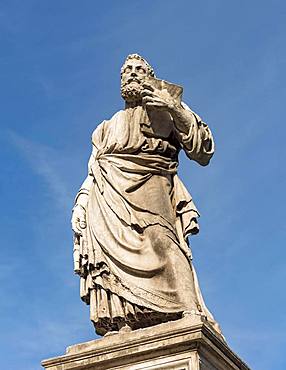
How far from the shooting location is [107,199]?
11.3m

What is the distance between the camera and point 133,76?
472 inches

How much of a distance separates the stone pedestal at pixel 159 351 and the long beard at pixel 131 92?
336 cm

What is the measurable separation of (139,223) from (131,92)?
199 centimetres

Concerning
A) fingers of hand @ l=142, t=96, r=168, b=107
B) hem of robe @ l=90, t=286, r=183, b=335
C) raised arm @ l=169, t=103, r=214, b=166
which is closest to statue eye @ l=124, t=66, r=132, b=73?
fingers of hand @ l=142, t=96, r=168, b=107

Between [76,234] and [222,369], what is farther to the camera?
[76,234]

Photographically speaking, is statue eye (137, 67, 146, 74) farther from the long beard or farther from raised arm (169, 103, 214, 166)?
raised arm (169, 103, 214, 166)

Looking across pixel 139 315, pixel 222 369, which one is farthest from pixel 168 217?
pixel 222 369

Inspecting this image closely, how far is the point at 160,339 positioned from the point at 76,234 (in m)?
2.27

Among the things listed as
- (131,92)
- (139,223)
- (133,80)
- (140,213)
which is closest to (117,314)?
(139,223)

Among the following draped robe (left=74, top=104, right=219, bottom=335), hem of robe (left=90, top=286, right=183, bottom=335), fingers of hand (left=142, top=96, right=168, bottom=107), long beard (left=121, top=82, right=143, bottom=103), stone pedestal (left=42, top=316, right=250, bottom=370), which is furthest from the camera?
long beard (left=121, top=82, right=143, bottom=103)

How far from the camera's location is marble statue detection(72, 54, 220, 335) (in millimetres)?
10477

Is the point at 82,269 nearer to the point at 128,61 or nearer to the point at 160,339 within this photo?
the point at 160,339

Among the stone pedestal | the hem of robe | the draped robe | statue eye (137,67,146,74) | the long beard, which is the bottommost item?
the stone pedestal

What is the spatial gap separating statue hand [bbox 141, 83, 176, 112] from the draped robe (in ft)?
0.78
